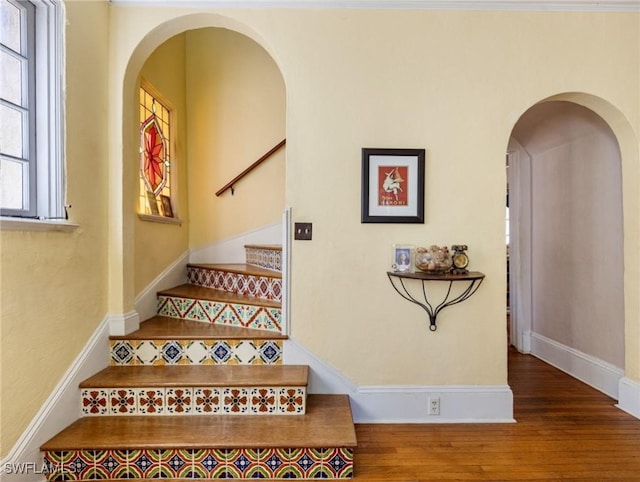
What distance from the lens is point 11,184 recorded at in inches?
68.0

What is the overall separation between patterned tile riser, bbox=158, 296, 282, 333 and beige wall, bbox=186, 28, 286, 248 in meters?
0.88

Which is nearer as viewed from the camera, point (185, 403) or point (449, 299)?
point (185, 403)

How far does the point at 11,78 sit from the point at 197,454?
2018 mm

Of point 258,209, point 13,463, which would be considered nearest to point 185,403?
point 13,463

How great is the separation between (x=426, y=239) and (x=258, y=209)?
180cm

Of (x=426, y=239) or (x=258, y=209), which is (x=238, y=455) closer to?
(x=426, y=239)

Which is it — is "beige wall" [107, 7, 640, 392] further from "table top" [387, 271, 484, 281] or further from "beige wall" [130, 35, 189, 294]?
"beige wall" [130, 35, 189, 294]

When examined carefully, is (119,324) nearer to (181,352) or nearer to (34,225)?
(181,352)

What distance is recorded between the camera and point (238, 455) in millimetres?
1767

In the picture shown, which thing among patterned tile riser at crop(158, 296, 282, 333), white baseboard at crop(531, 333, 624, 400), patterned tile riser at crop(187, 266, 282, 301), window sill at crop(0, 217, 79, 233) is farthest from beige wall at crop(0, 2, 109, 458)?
white baseboard at crop(531, 333, 624, 400)

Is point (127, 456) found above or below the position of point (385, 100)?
below

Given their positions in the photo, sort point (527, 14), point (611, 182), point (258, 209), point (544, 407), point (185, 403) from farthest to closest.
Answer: point (258, 209), point (611, 182), point (544, 407), point (527, 14), point (185, 403)

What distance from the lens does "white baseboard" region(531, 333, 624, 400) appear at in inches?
104

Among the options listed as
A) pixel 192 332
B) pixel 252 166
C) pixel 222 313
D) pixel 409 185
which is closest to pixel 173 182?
pixel 252 166
